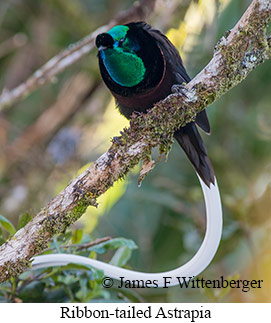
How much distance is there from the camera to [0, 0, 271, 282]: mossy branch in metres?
2.10

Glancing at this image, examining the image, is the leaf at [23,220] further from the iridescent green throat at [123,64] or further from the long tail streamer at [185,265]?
the iridescent green throat at [123,64]

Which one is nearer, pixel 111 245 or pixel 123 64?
pixel 111 245

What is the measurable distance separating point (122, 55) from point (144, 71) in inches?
5.9

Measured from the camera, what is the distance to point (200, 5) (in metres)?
4.19

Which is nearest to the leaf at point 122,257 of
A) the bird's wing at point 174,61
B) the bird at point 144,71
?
the bird at point 144,71

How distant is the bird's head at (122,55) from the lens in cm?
279

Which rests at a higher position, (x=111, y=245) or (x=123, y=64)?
(x=123, y=64)

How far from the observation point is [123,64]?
2.81 meters

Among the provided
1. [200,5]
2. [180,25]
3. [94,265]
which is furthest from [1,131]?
[94,265]

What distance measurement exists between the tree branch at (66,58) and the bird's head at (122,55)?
96cm

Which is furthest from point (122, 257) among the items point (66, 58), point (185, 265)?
point (66, 58)

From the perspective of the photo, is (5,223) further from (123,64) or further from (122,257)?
(123,64)
